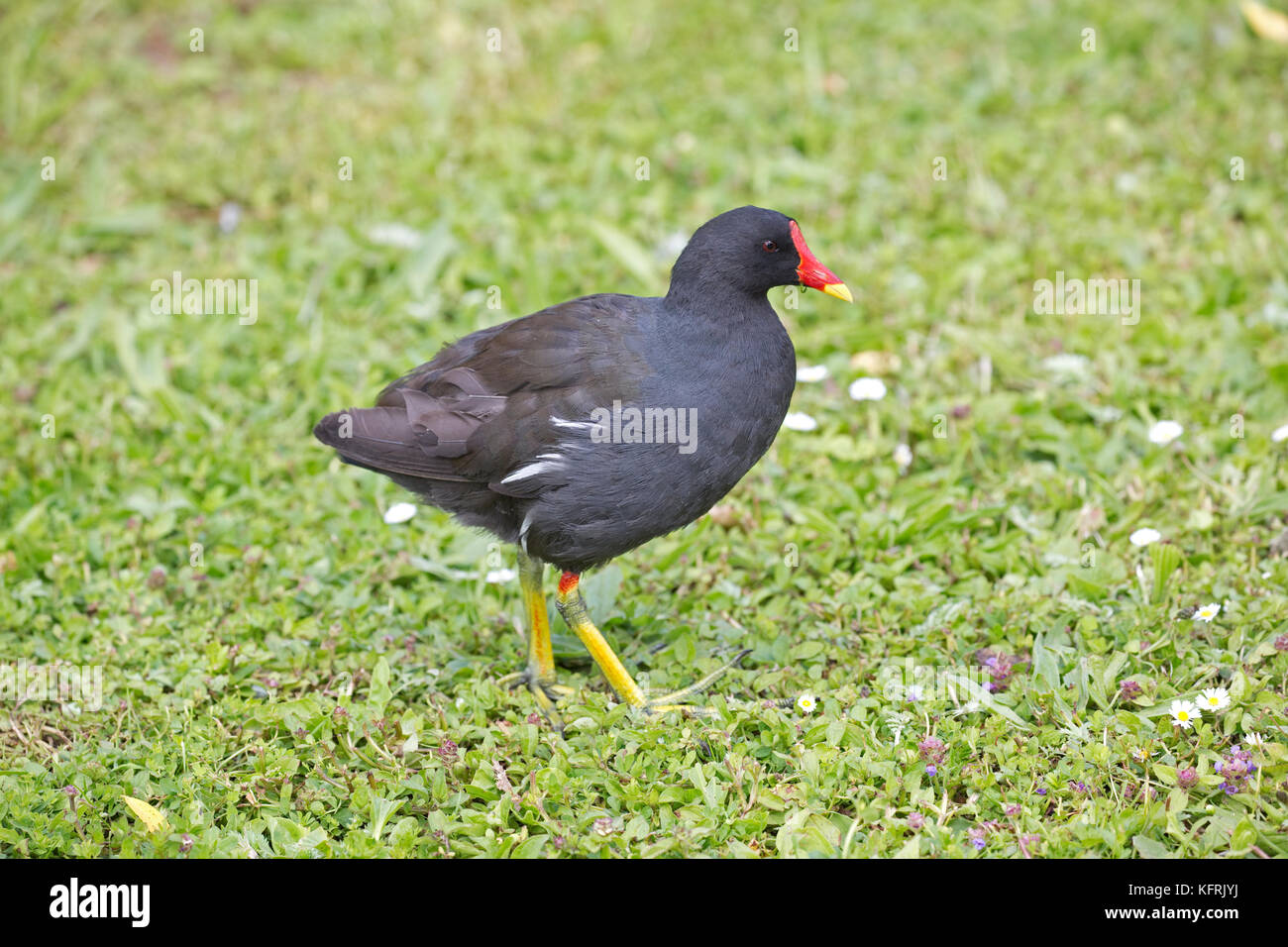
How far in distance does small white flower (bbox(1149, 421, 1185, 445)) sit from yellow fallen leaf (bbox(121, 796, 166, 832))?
401cm

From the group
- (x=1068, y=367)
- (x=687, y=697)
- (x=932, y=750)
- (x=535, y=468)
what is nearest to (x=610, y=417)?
(x=535, y=468)

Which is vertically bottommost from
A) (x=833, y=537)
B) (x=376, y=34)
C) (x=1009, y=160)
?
(x=833, y=537)

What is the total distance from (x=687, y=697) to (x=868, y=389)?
1.89m

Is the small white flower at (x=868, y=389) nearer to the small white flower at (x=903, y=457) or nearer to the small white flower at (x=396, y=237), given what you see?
the small white flower at (x=903, y=457)

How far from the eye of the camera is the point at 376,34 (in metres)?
8.72

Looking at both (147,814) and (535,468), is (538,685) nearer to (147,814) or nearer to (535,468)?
(535,468)

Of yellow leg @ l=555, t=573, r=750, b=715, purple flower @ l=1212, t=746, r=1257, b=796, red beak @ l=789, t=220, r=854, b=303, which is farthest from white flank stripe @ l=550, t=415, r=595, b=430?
purple flower @ l=1212, t=746, r=1257, b=796

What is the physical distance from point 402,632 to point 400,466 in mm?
778

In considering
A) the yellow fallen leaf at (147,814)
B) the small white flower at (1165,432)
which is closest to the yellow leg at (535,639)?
the yellow fallen leaf at (147,814)

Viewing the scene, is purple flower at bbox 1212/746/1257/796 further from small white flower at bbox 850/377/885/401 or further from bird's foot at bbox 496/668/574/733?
small white flower at bbox 850/377/885/401

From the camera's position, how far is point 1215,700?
3.75m
